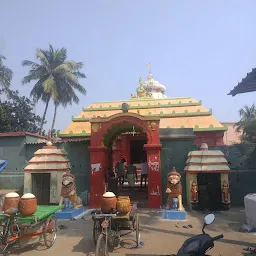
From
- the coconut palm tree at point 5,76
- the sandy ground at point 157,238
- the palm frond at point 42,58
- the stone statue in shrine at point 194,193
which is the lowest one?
the sandy ground at point 157,238

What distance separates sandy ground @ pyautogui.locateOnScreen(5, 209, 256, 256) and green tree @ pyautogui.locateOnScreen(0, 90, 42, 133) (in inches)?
654

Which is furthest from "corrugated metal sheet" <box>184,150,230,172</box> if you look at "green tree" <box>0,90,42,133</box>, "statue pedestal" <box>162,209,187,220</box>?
"green tree" <box>0,90,42,133</box>

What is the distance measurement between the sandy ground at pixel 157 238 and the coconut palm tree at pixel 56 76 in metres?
21.4

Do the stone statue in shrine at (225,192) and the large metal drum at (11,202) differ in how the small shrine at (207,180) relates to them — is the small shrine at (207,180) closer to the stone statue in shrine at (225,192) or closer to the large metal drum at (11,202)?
the stone statue in shrine at (225,192)

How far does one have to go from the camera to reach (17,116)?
84.1 feet

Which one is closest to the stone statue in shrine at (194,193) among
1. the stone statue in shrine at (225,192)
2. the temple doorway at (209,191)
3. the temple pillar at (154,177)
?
the temple doorway at (209,191)

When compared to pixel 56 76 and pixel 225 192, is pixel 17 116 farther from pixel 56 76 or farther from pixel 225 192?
pixel 225 192

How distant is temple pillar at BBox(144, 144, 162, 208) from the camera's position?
11.9 meters

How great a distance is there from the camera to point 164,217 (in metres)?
9.85

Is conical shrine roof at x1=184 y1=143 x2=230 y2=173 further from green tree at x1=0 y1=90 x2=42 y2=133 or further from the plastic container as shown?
green tree at x1=0 y1=90 x2=42 y2=133

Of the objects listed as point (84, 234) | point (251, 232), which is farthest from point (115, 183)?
point (251, 232)

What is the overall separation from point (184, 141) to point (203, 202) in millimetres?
3091

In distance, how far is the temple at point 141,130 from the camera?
12.3m

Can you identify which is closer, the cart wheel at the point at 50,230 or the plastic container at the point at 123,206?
the plastic container at the point at 123,206
